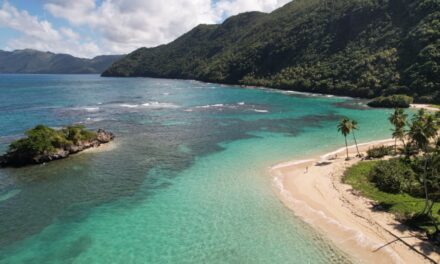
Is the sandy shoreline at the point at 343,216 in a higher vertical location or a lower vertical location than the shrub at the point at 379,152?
lower

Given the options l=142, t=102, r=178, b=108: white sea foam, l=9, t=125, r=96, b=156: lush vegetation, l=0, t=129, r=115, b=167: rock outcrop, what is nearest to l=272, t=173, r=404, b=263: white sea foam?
l=0, t=129, r=115, b=167: rock outcrop

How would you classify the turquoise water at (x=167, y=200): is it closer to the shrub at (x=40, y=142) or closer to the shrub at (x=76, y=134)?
the shrub at (x=40, y=142)

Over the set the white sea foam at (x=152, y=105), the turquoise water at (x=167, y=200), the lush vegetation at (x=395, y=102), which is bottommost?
the turquoise water at (x=167, y=200)

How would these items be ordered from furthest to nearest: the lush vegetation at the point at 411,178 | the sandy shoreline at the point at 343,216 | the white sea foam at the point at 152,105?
the white sea foam at the point at 152,105 → the lush vegetation at the point at 411,178 → the sandy shoreline at the point at 343,216

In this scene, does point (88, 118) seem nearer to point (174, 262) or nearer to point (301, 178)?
point (301, 178)

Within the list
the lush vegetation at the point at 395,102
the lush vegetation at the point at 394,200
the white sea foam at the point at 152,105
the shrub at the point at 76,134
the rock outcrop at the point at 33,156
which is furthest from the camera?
the white sea foam at the point at 152,105

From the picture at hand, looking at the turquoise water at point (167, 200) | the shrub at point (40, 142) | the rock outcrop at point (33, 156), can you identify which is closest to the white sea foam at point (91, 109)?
the turquoise water at point (167, 200)

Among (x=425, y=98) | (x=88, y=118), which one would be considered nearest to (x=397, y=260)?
(x=88, y=118)

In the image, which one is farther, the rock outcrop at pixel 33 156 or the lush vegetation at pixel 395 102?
the lush vegetation at pixel 395 102
